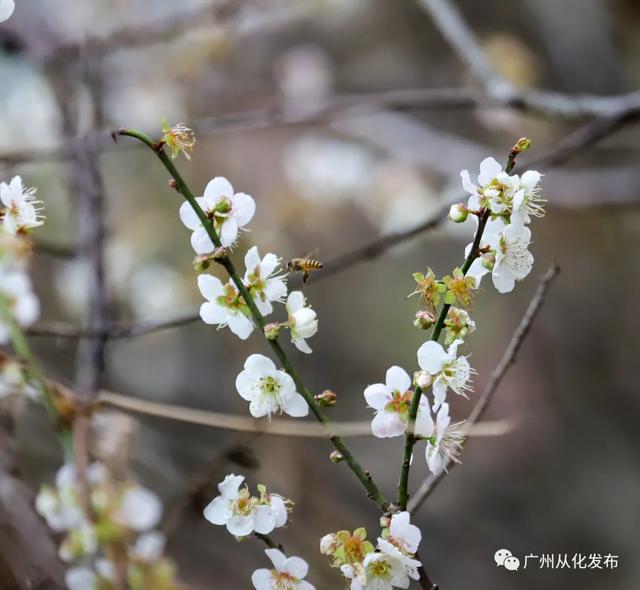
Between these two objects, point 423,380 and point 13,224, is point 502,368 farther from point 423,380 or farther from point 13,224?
point 13,224

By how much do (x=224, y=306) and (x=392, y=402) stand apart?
0.38 ft

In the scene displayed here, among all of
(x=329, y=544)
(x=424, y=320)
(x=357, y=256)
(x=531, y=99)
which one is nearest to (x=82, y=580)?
(x=329, y=544)

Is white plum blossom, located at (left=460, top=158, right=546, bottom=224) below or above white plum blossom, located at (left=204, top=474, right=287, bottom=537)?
above

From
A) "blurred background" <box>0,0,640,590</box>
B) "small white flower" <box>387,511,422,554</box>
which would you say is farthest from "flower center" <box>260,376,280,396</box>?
"blurred background" <box>0,0,640,590</box>

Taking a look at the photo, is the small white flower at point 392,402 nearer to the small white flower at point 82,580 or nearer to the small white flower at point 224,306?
the small white flower at point 224,306

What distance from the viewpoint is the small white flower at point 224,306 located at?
1.50ft

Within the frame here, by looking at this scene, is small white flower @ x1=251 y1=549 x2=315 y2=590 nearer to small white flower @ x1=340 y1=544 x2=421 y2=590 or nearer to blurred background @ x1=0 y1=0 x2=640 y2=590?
small white flower @ x1=340 y1=544 x2=421 y2=590

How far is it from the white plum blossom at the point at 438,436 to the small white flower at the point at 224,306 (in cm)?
12

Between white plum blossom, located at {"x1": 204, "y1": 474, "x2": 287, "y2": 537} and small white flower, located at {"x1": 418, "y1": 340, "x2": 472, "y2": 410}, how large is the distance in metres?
0.12

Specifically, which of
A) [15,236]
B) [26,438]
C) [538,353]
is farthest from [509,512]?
[15,236]

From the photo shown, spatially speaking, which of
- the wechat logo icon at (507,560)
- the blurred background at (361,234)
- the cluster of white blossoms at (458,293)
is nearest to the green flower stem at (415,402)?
the cluster of white blossoms at (458,293)

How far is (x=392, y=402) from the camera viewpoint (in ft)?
1.45

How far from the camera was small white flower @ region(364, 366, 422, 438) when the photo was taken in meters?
0.44

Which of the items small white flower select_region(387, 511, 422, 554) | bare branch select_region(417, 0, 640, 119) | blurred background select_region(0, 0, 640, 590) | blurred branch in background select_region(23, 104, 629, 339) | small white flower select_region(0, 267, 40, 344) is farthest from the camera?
blurred background select_region(0, 0, 640, 590)
